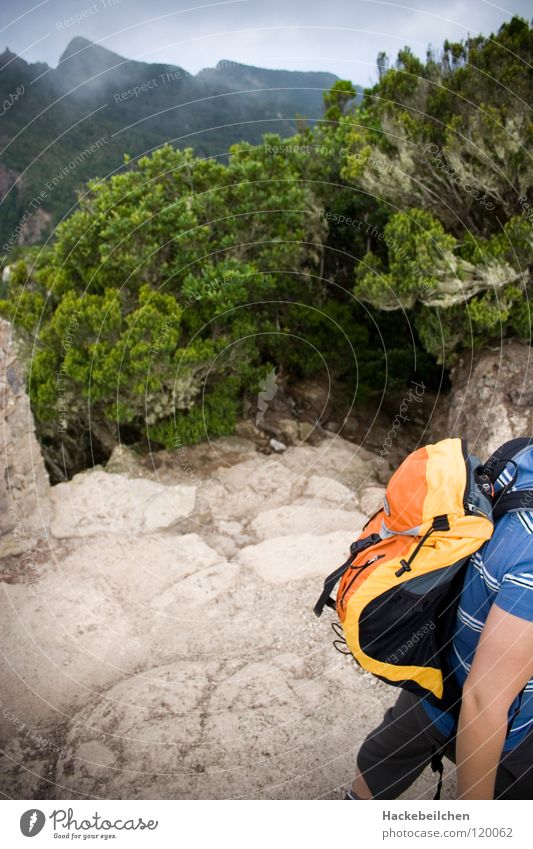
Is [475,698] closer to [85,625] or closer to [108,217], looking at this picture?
[85,625]

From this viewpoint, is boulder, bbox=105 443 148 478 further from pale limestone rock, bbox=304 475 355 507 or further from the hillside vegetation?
pale limestone rock, bbox=304 475 355 507

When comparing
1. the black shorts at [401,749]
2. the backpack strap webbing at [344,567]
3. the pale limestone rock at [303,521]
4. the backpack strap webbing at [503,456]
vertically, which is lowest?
the pale limestone rock at [303,521]

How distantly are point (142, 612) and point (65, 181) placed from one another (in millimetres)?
24966

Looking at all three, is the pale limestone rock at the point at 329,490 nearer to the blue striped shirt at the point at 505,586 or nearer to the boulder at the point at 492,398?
the boulder at the point at 492,398

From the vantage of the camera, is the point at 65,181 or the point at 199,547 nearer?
the point at 199,547

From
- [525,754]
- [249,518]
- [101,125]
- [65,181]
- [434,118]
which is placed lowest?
[249,518]

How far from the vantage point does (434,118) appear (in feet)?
31.9

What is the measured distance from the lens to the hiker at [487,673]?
192cm

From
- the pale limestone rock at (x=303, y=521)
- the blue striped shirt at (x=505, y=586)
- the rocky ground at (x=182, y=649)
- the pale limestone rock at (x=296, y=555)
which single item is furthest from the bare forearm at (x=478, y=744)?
the pale limestone rock at (x=303, y=521)

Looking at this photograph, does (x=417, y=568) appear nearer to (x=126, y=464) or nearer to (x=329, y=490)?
(x=329, y=490)

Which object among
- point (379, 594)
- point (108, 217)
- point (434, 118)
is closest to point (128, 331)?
point (108, 217)

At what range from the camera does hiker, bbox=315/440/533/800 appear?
6.29 ft

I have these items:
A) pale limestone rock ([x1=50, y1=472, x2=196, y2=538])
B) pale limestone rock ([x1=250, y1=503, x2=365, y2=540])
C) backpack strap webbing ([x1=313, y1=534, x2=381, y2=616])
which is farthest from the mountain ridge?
backpack strap webbing ([x1=313, y1=534, x2=381, y2=616])

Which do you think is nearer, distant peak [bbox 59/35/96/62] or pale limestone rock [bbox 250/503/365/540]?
distant peak [bbox 59/35/96/62]
